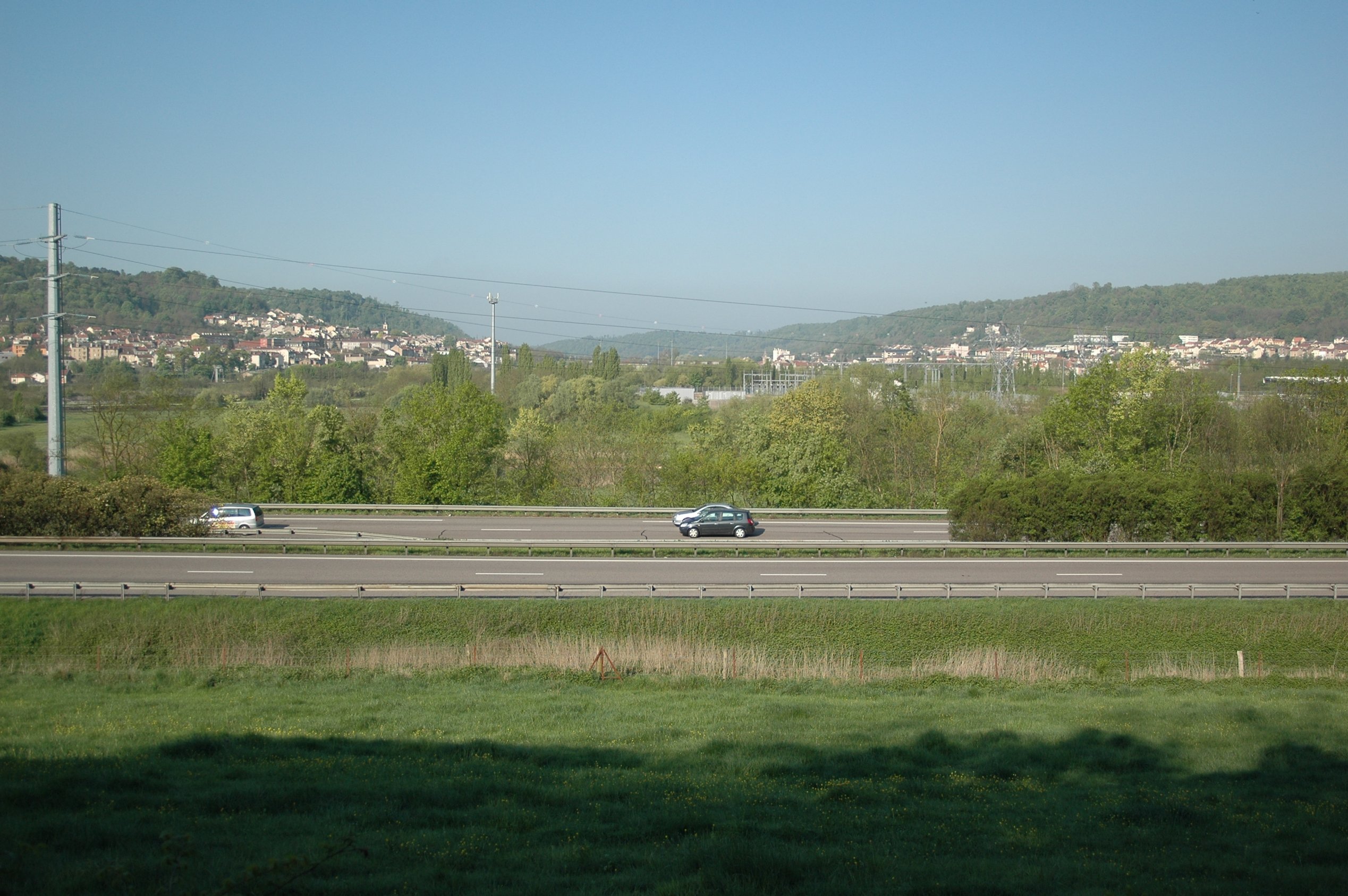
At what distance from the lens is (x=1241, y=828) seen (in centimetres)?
845

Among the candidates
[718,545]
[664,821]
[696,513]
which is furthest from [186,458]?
[664,821]

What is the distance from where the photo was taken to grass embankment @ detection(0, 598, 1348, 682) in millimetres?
18672

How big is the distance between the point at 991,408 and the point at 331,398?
58.8 m

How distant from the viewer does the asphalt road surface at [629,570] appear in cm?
2373

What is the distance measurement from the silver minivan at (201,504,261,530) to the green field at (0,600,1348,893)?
1001 cm

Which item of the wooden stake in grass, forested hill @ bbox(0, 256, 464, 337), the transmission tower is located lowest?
Result: the wooden stake in grass

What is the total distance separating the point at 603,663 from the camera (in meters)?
16.8

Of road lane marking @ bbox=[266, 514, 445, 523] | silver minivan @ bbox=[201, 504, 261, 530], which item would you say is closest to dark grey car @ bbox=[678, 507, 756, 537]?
road lane marking @ bbox=[266, 514, 445, 523]

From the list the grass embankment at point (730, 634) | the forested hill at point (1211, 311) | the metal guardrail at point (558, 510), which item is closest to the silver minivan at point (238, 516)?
the metal guardrail at point (558, 510)

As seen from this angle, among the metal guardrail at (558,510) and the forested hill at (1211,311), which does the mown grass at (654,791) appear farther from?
the forested hill at (1211,311)

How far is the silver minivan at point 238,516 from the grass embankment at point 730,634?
1000 cm

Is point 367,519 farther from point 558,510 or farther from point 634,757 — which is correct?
point 634,757

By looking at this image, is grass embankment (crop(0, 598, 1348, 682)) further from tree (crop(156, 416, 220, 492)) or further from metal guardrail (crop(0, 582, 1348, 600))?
tree (crop(156, 416, 220, 492))

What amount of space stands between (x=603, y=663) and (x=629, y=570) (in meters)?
8.40
